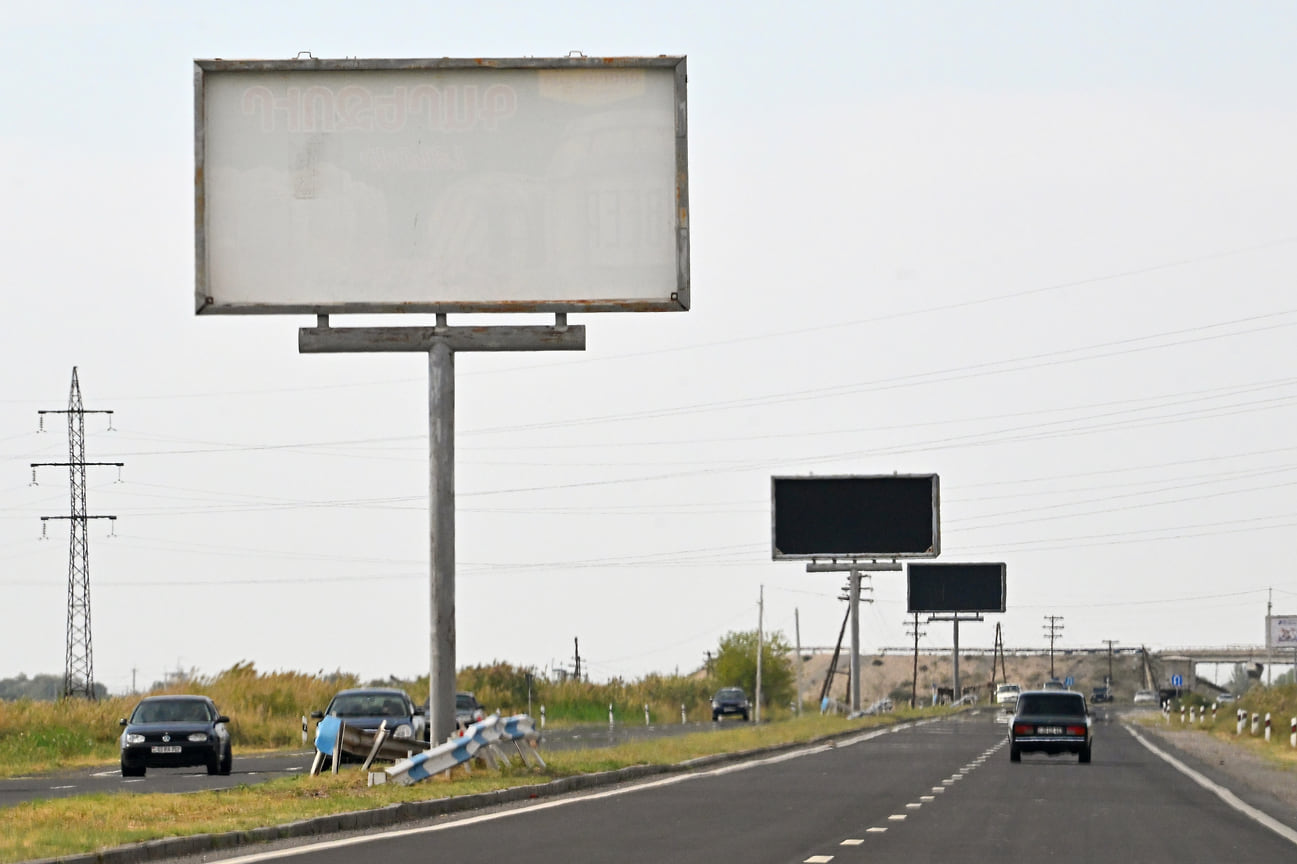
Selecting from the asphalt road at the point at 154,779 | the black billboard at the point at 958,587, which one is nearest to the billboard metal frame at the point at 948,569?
the black billboard at the point at 958,587

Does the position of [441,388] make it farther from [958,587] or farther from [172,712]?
[958,587]

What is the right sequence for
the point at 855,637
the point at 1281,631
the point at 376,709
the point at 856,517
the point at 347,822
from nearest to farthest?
the point at 347,822
the point at 376,709
the point at 856,517
the point at 855,637
the point at 1281,631

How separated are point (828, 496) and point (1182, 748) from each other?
90.0 feet

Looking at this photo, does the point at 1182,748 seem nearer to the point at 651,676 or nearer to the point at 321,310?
the point at 321,310

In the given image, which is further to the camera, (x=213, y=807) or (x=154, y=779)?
(x=154, y=779)

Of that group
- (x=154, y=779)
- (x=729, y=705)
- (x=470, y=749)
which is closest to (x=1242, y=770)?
(x=470, y=749)

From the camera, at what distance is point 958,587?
105 metres

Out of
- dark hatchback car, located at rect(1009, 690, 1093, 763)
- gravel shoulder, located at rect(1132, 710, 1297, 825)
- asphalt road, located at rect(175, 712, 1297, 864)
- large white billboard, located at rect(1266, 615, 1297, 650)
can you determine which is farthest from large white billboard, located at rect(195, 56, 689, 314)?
large white billboard, located at rect(1266, 615, 1297, 650)

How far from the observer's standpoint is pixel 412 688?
74062 mm

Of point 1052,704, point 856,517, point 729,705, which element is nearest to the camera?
point 1052,704

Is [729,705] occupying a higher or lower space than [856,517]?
lower

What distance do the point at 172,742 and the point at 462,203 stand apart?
39.1ft

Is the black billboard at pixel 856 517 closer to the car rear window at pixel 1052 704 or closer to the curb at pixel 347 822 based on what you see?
the car rear window at pixel 1052 704

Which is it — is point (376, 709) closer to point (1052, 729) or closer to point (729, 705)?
point (1052, 729)
